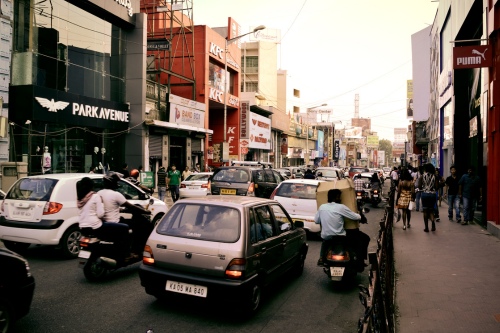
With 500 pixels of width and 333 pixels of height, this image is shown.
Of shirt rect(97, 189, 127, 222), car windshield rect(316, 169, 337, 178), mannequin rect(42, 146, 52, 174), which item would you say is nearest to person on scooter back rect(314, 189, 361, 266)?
shirt rect(97, 189, 127, 222)

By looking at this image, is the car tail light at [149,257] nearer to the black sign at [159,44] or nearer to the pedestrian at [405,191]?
the pedestrian at [405,191]

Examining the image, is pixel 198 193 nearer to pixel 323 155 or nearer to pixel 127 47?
pixel 127 47

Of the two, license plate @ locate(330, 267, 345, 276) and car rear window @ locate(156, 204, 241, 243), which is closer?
car rear window @ locate(156, 204, 241, 243)

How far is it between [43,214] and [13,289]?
3850 millimetres

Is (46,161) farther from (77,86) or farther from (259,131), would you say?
(259,131)

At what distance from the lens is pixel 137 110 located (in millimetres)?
25047

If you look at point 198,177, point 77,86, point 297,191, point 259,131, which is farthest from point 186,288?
point 259,131

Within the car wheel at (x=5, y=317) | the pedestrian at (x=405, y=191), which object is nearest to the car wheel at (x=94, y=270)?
the car wheel at (x=5, y=317)

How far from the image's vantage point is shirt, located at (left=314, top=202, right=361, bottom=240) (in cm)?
692

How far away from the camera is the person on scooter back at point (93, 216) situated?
696cm

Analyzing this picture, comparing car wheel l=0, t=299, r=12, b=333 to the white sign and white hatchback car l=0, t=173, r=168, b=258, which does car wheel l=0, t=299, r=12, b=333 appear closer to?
white hatchback car l=0, t=173, r=168, b=258

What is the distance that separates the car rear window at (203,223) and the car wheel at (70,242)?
346 cm

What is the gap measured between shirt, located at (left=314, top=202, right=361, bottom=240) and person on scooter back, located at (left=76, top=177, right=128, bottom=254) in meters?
3.26

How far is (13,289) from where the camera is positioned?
15.2 ft
